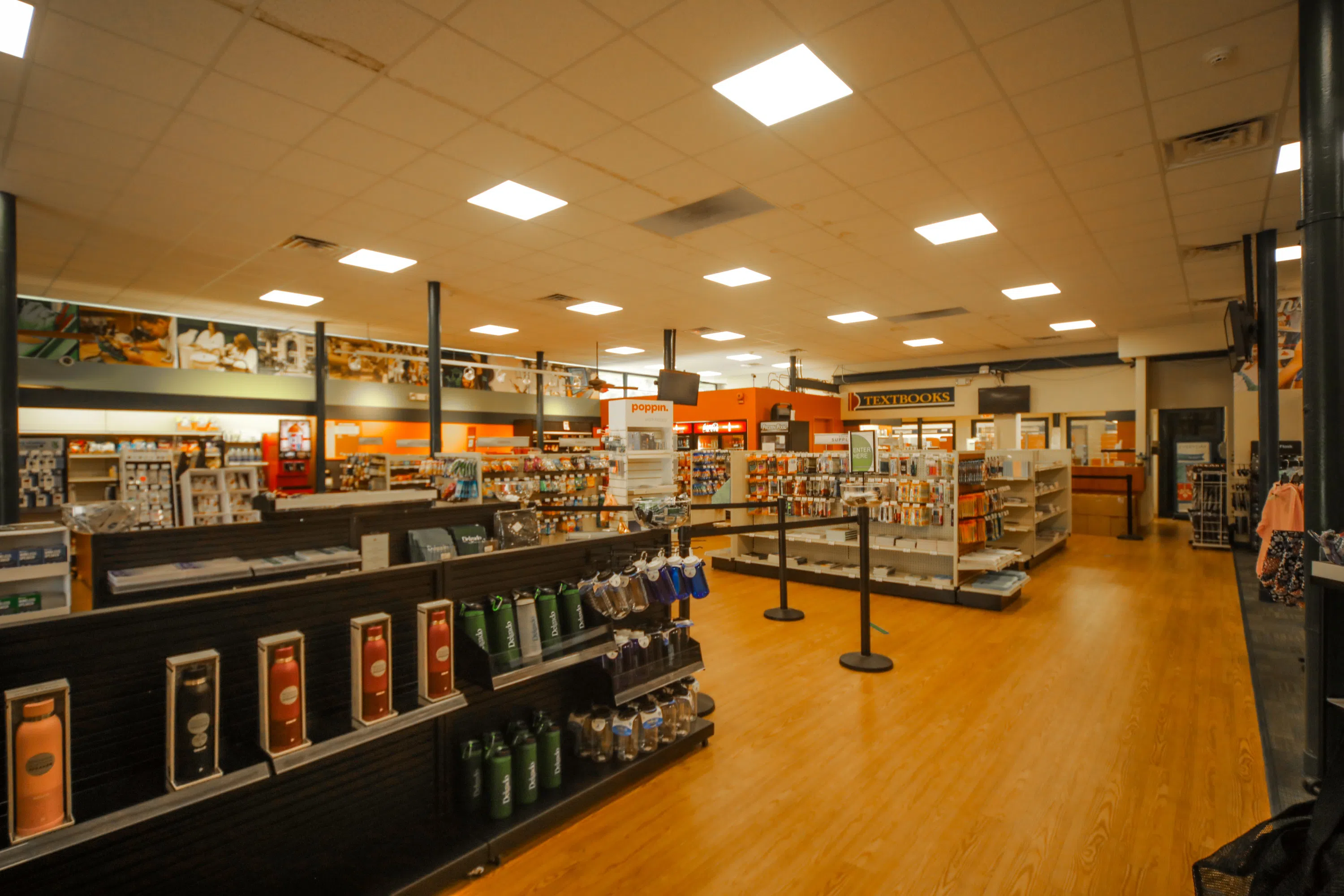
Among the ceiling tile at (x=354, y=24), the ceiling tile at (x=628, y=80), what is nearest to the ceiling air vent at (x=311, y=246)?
the ceiling tile at (x=354, y=24)

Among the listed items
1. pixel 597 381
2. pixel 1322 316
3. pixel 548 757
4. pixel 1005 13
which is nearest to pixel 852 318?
pixel 597 381

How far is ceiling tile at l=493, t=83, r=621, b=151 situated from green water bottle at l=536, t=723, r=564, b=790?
3312 millimetres

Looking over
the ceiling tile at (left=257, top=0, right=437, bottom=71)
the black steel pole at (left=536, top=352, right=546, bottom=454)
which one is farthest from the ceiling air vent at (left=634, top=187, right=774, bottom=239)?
the black steel pole at (left=536, top=352, right=546, bottom=454)

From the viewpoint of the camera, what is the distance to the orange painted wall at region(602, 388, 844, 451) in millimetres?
12398

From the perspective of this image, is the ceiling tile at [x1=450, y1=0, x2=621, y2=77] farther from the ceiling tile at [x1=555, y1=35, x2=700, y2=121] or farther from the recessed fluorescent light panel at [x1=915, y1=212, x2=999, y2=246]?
the recessed fluorescent light panel at [x1=915, y1=212, x2=999, y2=246]

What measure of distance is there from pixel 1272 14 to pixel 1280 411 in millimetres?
6970

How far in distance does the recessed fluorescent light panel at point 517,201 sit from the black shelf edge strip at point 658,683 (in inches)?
147

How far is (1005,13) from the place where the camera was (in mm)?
2955

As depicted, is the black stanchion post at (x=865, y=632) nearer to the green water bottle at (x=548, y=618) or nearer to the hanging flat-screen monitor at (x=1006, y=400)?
the green water bottle at (x=548, y=618)

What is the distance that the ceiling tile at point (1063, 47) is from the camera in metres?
2.98

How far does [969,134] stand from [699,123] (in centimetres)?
172

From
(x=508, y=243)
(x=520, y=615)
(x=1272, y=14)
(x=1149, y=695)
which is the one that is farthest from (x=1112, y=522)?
(x=520, y=615)

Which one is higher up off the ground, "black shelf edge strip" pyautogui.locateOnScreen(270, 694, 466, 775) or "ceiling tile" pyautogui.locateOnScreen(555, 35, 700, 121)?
"ceiling tile" pyautogui.locateOnScreen(555, 35, 700, 121)

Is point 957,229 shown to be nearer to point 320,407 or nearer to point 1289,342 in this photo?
point 1289,342
